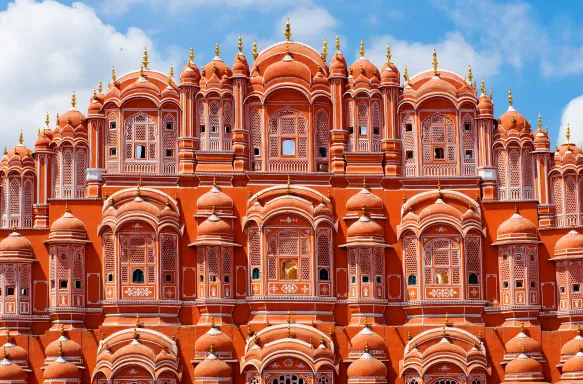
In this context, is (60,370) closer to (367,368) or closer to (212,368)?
(212,368)

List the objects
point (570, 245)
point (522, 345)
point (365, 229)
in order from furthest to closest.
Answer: point (570, 245), point (365, 229), point (522, 345)

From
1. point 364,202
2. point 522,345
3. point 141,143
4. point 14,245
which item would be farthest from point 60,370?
point 522,345

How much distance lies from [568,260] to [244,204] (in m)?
12.0

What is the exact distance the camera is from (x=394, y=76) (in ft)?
172

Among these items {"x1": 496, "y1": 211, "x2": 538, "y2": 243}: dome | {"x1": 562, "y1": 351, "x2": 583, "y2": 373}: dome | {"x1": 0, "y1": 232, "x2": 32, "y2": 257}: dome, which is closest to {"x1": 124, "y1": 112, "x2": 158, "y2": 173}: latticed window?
{"x1": 0, "y1": 232, "x2": 32, "y2": 257}: dome

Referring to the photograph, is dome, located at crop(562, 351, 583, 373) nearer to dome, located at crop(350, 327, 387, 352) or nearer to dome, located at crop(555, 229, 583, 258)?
dome, located at crop(555, 229, 583, 258)

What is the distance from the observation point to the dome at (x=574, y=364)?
48.4 m

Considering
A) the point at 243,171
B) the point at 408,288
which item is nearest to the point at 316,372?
the point at 408,288

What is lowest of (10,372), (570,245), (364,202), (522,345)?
(10,372)

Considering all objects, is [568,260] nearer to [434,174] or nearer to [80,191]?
[434,174]

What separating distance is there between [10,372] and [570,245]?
20.5 m

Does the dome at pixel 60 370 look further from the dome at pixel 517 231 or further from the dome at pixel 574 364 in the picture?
the dome at pixel 574 364

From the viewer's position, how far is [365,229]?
49.8 meters

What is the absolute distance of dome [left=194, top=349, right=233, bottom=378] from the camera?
156 ft
